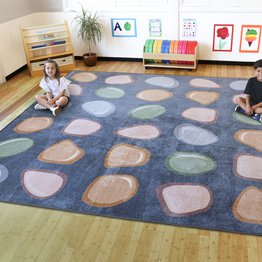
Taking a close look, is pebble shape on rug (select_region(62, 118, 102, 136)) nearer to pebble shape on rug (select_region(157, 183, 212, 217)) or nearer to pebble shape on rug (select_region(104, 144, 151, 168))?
pebble shape on rug (select_region(104, 144, 151, 168))

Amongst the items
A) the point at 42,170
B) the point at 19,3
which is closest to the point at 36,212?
the point at 42,170

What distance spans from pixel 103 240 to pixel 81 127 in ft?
4.55

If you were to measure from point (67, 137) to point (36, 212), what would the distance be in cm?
93

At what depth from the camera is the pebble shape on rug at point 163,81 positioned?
13.0 feet

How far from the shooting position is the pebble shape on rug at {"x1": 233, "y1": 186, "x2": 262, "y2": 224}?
6.70 ft

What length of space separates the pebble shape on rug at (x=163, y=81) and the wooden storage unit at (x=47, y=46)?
1195 mm

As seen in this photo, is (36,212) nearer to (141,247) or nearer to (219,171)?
(141,247)

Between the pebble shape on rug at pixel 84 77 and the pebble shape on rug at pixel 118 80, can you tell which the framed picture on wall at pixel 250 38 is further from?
the pebble shape on rug at pixel 84 77

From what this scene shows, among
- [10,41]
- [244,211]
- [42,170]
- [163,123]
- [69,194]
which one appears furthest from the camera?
[10,41]

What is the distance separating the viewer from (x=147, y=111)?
3.37 metres

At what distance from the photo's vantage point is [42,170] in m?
2.57

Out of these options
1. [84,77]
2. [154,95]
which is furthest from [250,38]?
[84,77]

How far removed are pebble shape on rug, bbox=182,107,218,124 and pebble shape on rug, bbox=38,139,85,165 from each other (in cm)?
110

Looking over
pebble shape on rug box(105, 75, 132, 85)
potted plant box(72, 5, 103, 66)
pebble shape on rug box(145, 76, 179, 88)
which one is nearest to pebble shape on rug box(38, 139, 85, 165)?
pebble shape on rug box(105, 75, 132, 85)
